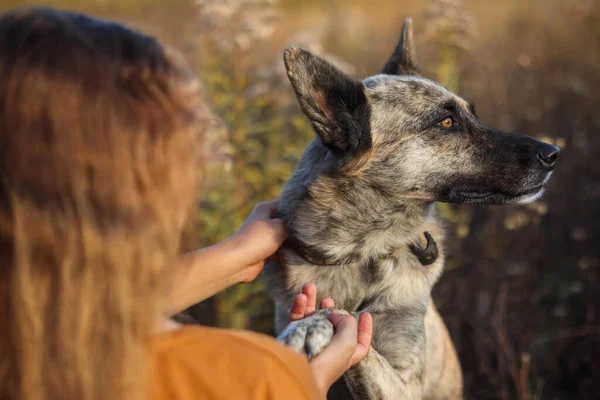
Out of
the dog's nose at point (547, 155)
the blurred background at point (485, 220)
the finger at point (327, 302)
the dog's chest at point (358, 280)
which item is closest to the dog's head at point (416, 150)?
the dog's nose at point (547, 155)

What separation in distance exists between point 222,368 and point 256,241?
4.53ft

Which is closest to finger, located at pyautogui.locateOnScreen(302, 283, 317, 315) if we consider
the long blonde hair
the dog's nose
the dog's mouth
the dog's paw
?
the dog's paw

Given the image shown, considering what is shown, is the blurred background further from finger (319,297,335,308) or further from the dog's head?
finger (319,297,335,308)

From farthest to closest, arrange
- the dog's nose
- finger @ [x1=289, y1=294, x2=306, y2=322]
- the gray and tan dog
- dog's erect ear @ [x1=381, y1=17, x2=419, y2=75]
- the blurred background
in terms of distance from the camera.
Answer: the blurred background
dog's erect ear @ [x1=381, y1=17, x2=419, y2=75]
the dog's nose
the gray and tan dog
finger @ [x1=289, y1=294, x2=306, y2=322]

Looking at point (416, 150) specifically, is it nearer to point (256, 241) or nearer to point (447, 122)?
point (447, 122)

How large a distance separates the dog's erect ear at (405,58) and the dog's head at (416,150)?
1.28 ft

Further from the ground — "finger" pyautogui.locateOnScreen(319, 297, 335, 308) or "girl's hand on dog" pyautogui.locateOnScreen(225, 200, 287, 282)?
"girl's hand on dog" pyautogui.locateOnScreen(225, 200, 287, 282)

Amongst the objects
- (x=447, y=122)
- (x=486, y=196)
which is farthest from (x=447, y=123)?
(x=486, y=196)

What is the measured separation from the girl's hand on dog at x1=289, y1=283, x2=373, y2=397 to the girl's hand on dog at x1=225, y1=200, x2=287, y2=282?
0.39 meters

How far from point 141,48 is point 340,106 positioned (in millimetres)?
1542

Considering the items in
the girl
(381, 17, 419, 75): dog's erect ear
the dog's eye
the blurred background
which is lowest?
the blurred background

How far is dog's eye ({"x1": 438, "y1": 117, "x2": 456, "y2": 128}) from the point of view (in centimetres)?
293

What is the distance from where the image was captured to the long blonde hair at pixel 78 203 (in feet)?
3.88

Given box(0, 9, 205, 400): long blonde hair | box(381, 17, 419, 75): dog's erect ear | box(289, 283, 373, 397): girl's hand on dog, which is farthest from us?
box(381, 17, 419, 75): dog's erect ear
